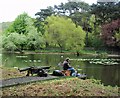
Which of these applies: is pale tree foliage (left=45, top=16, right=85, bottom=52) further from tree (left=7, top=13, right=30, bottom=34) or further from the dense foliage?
tree (left=7, top=13, right=30, bottom=34)

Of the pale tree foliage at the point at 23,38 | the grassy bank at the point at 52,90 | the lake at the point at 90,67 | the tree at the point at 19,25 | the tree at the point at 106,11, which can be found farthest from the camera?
the tree at the point at 19,25

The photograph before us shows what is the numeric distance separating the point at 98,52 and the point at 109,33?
6.00ft

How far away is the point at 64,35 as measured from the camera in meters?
19.8

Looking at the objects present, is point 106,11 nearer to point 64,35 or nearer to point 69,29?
point 69,29

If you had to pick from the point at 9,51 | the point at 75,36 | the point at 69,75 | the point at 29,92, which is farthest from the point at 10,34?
the point at 29,92

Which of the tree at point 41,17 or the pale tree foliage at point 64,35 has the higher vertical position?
the tree at point 41,17

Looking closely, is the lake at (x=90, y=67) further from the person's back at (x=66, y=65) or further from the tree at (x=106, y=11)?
the tree at (x=106, y=11)

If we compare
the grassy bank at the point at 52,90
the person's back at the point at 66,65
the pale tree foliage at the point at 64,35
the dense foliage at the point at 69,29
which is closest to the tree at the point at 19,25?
the dense foliage at the point at 69,29

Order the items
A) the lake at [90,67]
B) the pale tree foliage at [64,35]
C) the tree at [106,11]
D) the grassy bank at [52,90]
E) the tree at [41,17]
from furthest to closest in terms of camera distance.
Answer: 1. the tree at [41,17]
2. the tree at [106,11]
3. the pale tree foliage at [64,35]
4. the lake at [90,67]
5. the grassy bank at [52,90]

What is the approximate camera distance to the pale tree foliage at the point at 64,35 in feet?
64.7

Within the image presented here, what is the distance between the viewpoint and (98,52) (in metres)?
21.2

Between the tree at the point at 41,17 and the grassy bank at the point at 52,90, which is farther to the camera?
the tree at the point at 41,17

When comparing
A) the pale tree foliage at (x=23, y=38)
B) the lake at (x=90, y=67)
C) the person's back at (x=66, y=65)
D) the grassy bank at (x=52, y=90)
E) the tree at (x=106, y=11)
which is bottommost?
the lake at (x=90, y=67)

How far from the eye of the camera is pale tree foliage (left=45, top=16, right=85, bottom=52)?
1972cm
